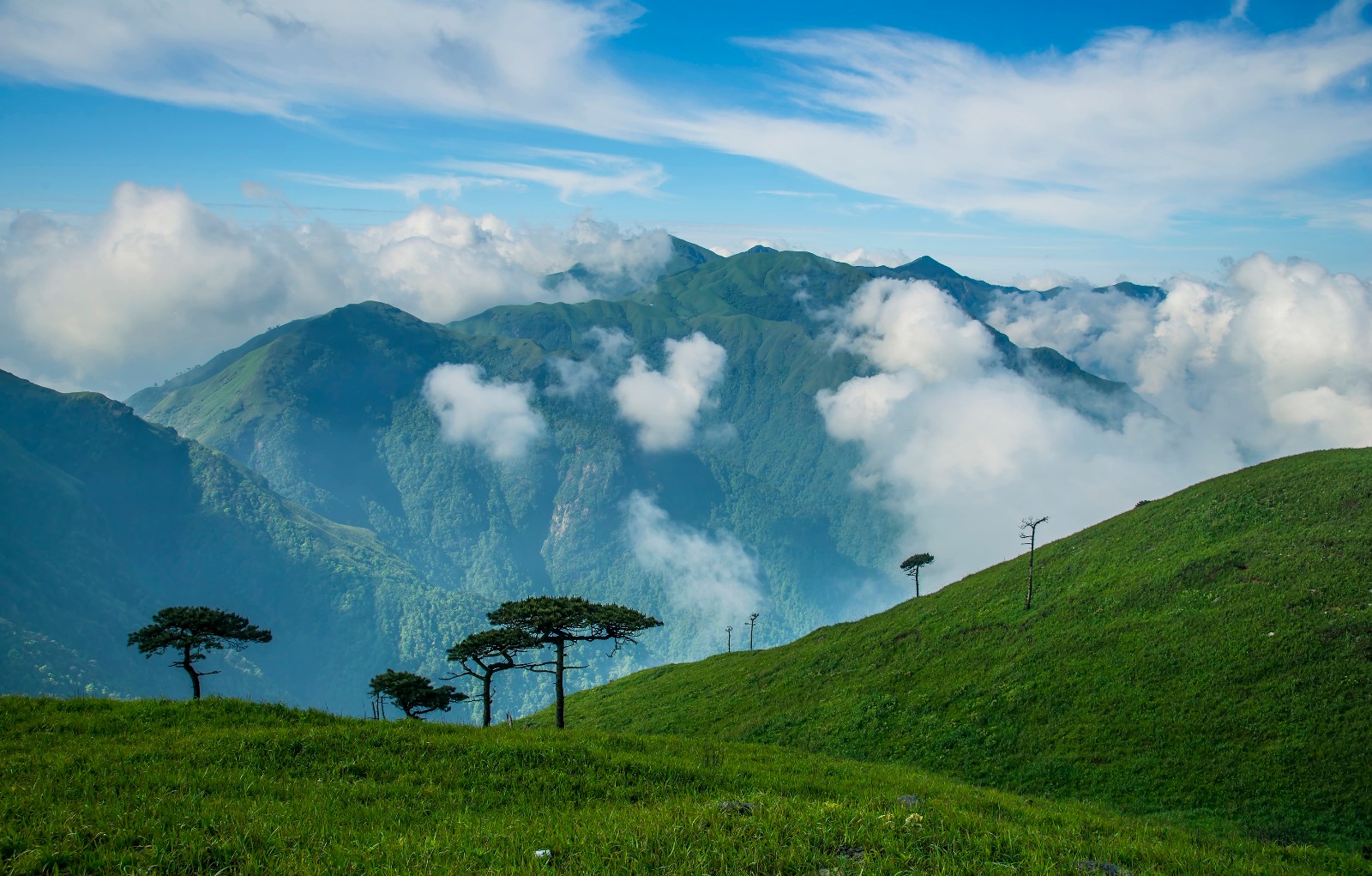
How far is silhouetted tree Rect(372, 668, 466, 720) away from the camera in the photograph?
5509 cm

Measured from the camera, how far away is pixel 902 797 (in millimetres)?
18562

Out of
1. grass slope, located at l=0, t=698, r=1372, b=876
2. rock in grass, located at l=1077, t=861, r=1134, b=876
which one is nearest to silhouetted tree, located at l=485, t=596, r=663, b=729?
grass slope, located at l=0, t=698, r=1372, b=876

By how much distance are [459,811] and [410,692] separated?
151ft

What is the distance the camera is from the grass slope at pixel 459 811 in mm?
11172

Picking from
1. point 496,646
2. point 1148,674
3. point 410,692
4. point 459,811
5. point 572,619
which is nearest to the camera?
point 459,811

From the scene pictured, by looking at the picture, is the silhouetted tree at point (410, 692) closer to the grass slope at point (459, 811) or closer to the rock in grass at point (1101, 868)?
the grass slope at point (459, 811)

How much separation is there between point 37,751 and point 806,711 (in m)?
47.9

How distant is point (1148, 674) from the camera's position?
42969mm

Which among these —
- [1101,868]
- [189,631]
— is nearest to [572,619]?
[189,631]

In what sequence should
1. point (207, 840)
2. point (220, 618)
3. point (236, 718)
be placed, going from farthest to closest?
point (220, 618) → point (236, 718) → point (207, 840)

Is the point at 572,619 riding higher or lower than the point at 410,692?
higher

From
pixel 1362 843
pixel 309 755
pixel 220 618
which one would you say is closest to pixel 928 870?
pixel 309 755

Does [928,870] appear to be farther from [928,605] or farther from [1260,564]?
[928,605]

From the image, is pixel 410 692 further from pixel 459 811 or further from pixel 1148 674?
pixel 1148 674
